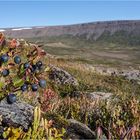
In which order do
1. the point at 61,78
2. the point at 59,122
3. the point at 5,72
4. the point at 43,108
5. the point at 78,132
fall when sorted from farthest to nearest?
1. the point at 61,78
2. the point at 43,108
3. the point at 59,122
4. the point at 78,132
5. the point at 5,72

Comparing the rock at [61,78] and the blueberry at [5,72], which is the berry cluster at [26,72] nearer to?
the blueberry at [5,72]

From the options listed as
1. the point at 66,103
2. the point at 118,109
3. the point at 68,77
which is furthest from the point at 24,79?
the point at 68,77

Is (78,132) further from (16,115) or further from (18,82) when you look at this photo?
(18,82)

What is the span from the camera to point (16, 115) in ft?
20.8

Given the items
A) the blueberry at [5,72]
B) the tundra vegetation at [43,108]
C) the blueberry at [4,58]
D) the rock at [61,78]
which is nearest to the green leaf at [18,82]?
the tundra vegetation at [43,108]

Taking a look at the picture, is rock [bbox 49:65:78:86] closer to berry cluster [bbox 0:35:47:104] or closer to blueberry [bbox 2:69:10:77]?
berry cluster [bbox 0:35:47:104]

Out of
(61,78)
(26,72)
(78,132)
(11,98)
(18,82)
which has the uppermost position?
(26,72)

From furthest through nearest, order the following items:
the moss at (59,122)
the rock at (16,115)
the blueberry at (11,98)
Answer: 1. the moss at (59,122)
2. the rock at (16,115)
3. the blueberry at (11,98)

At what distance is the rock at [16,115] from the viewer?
6.20m

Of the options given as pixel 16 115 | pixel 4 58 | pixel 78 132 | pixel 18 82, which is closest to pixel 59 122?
pixel 78 132

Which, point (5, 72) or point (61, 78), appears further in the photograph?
point (61, 78)

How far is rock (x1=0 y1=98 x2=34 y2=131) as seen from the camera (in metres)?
6.20

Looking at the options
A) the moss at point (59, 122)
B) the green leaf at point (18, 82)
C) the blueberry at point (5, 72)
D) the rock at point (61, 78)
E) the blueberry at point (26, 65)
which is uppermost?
the blueberry at point (26, 65)

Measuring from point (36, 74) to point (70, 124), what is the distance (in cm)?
84
